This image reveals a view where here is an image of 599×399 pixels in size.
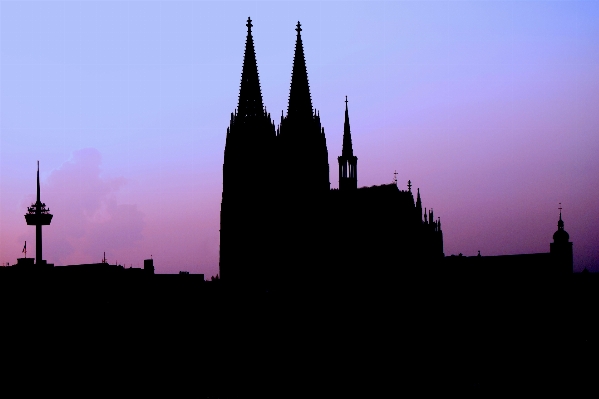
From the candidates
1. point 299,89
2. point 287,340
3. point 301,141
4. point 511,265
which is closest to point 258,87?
point 299,89

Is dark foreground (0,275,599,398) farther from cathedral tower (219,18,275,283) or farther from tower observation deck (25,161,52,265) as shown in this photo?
tower observation deck (25,161,52,265)

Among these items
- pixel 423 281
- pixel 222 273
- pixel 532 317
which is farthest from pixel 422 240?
pixel 222 273

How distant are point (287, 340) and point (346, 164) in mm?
26351

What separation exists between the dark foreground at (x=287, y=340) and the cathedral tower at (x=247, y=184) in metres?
3.25

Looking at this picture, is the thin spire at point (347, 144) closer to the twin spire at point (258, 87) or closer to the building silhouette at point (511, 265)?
the twin spire at point (258, 87)

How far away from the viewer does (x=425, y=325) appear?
276ft

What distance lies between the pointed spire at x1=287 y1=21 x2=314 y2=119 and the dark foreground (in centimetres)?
1618

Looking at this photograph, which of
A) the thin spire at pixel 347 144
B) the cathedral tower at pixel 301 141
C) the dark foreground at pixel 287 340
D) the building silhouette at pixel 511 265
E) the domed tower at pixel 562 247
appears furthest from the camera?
the domed tower at pixel 562 247

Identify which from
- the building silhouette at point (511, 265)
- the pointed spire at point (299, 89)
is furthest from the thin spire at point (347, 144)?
the building silhouette at point (511, 265)

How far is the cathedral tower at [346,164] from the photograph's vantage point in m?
93.9

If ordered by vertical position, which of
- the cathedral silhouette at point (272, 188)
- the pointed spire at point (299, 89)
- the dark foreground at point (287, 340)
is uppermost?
the pointed spire at point (299, 89)

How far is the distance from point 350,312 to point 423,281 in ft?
47.4

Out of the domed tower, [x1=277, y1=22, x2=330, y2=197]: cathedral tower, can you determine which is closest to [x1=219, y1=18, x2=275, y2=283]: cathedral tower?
[x1=277, y1=22, x2=330, y2=197]: cathedral tower

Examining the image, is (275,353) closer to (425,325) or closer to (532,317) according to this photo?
(425,325)
